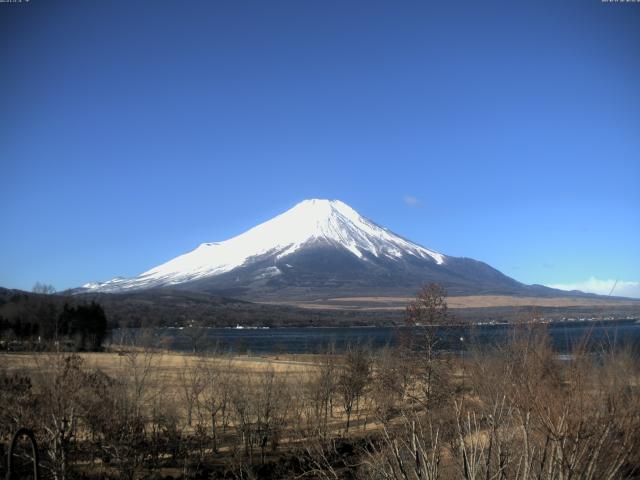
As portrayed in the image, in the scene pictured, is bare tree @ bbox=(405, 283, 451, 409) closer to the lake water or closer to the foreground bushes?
the foreground bushes

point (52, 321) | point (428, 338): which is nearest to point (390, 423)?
point (428, 338)

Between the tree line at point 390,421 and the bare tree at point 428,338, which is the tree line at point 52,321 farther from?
the bare tree at point 428,338

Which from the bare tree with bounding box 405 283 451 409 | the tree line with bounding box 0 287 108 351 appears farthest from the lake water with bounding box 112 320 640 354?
the tree line with bounding box 0 287 108 351

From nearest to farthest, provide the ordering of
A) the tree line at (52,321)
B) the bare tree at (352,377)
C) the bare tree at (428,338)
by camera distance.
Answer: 1. the bare tree at (428,338)
2. the bare tree at (352,377)
3. the tree line at (52,321)

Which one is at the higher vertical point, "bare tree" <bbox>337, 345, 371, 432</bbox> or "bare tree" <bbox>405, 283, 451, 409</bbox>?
"bare tree" <bbox>405, 283, 451, 409</bbox>

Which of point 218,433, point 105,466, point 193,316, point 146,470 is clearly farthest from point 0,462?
point 193,316

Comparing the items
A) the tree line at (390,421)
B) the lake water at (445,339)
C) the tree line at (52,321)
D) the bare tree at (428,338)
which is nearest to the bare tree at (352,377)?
the tree line at (390,421)

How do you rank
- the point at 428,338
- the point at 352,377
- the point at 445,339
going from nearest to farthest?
the point at 428,338 < the point at 352,377 < the point at 445,339

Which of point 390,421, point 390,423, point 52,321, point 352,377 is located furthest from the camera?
point 52,321

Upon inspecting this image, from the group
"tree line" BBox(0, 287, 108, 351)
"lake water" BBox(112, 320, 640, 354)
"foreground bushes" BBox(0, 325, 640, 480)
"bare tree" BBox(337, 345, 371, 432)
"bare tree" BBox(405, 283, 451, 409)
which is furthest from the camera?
"tree line" BBox(0, 287, 108, 351)

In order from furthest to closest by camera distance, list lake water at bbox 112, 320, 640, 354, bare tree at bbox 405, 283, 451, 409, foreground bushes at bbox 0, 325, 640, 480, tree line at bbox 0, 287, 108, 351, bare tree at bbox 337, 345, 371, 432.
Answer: tree line at bbox 0, 287, 108, 351, bare tree at bbox 337, 345, 371, 432, bare tree at bbox 405, 283, 451, 409, lake water at bbox 112, 320, 640, 354, foreground bushes at bbox 0, 325, 640, 480

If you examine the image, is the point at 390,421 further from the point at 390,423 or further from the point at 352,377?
the point at 352,377

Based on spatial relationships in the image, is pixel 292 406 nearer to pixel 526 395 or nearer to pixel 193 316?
pixel 526 395

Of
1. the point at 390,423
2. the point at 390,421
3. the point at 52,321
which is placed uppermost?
the point at 52,321
